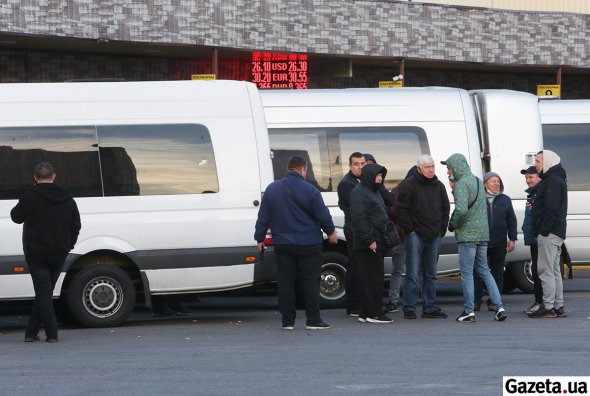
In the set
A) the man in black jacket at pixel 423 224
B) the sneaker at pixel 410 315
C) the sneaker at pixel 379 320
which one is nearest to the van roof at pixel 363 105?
the man in black jacket at pixel 423 224

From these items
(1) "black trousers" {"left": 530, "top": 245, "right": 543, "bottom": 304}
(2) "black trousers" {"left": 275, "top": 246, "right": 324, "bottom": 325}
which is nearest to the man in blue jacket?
(2) "black trousers" {"left": 275, "top": 246, "right": 324, "bottom": 325}

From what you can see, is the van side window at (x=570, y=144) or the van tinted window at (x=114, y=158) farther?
the van side window at (x=570, y=144)

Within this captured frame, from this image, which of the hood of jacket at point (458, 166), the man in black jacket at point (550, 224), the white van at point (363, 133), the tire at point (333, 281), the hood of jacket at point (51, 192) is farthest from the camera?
the white van at point (363, 133)

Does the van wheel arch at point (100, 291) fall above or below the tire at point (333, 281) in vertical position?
above

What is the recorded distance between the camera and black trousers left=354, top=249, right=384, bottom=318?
49.2 feet

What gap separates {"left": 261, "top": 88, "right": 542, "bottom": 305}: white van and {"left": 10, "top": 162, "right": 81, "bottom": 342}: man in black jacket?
3708mm

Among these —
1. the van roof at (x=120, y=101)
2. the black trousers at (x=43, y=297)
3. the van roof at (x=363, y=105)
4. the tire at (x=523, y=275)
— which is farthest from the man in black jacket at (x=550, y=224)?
the black trousers at (x=43, y=297)

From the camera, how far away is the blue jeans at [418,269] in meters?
15.5

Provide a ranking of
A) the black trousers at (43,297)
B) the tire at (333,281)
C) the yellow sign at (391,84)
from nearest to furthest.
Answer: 1. the black trousers at (43,297)
2. the tire at (333,281)
3. the yellow sign at (391,84)

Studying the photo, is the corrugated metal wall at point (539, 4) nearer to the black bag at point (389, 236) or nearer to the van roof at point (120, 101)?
the van roof at point (120, 101)

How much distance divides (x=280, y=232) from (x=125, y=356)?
2.81 metres

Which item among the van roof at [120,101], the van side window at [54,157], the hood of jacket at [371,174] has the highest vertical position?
the van roof at [120,101]

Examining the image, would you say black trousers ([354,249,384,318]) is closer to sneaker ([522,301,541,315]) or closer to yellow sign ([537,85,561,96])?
sneaker ([522,301,541,315])

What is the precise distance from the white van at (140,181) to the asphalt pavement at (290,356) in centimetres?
52
